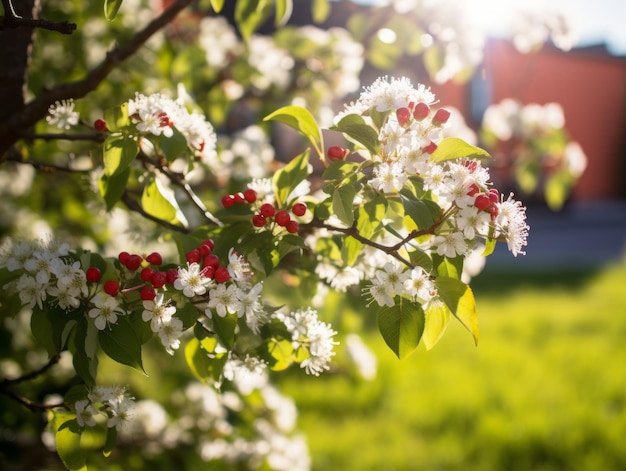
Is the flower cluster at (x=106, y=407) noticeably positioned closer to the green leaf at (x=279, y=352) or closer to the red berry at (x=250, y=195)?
the green leaf at (x=279, y=352)

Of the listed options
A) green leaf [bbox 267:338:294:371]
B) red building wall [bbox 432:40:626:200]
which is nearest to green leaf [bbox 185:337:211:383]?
green leaf [bbox 267:338:294:371]

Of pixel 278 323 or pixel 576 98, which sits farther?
pixel 576 98

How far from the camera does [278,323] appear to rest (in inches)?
51.8

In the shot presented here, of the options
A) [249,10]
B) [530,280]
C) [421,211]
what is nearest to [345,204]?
[421,211]

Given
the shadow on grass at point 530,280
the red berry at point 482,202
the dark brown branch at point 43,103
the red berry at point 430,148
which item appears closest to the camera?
the red berry at point 482,202

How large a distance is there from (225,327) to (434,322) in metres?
0.35

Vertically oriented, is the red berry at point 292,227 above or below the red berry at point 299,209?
below

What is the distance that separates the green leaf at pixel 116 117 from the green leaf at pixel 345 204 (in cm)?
46

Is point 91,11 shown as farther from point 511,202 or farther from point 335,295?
point 511,202

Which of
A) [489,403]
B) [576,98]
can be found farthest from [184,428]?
[576,98]

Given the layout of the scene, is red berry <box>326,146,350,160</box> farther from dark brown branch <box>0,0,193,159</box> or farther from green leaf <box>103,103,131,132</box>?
dark brown branch <box>0,0,193,159</box>

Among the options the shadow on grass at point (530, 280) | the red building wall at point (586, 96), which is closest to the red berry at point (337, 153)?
the shadow on grass at point (530, 280)

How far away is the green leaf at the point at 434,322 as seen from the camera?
122 centimetres

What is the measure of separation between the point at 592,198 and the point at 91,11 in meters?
20.5
